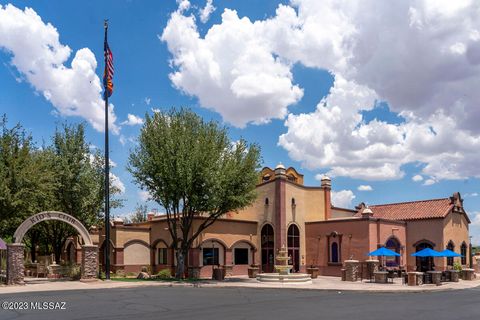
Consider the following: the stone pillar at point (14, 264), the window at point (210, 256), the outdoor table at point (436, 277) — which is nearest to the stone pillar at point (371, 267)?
the outdoor table at point (436, 277)

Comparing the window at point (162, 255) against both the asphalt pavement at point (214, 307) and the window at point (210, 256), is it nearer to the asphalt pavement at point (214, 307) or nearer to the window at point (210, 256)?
the window at point (210, 256)

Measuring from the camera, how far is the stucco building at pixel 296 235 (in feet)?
129

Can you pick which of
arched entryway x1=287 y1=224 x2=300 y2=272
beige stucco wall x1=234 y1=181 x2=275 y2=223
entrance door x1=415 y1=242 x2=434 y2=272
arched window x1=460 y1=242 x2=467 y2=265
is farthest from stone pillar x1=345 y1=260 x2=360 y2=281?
arched window x1=460 y1=242 x2=467 y2=265

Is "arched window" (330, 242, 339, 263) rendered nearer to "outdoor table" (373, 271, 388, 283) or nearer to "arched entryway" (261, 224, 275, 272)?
"arched entryway" (261, 224, 275, 272)

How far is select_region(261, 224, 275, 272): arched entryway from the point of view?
41.8 m

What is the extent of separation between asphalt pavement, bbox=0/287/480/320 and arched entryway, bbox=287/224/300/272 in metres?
19.0

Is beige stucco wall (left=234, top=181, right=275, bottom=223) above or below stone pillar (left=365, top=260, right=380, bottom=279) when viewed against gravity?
above

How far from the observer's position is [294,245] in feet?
138

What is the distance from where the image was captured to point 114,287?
89.7 feet

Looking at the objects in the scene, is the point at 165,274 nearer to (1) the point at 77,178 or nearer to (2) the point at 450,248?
(1) the point at 77,178

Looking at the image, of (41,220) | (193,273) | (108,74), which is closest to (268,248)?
(193,273)

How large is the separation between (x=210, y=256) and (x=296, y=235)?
8044 mm

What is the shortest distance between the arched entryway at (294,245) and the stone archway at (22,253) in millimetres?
16854

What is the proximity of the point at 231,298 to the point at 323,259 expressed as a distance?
68.2 ft
